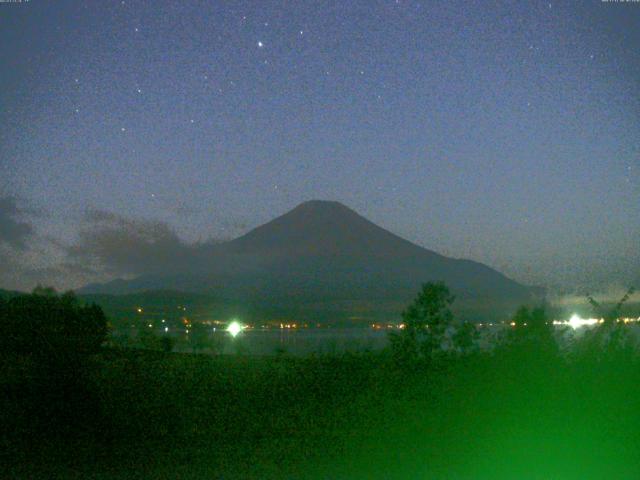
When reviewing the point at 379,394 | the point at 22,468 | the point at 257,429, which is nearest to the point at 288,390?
the point at 379,394

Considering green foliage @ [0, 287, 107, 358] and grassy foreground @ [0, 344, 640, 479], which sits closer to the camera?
grassy foreground @ [0, 344, 640, 479]

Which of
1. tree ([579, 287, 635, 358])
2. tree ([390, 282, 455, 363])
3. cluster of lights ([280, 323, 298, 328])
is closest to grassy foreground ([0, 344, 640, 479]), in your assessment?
tree ([579, 287, 635, 358])

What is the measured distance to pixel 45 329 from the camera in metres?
11.9

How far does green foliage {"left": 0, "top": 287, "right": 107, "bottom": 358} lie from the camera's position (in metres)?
11.5

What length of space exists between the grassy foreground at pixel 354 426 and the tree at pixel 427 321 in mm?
3331

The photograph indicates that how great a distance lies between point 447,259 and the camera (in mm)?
75875

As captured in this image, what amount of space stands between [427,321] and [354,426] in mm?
7456

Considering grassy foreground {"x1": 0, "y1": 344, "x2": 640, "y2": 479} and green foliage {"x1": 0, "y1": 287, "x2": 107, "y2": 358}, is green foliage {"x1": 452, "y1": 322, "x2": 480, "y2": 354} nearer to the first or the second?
grassy foreground {"x1": 0, "y1": 344, "x2": 640, "y2": 479}

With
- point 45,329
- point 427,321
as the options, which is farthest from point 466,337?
point 45,329

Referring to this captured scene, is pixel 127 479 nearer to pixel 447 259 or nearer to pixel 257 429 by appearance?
pixel 257 429

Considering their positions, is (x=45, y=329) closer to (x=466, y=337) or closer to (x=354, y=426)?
(x=354, y=426)

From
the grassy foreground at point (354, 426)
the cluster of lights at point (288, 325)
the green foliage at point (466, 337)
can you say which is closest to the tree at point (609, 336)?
the grassy foreground at point (354, 426)

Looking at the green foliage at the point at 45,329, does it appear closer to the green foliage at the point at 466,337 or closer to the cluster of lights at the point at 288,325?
the green foliage at the point at 466,337

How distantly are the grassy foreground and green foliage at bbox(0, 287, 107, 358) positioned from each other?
12.3 inches
